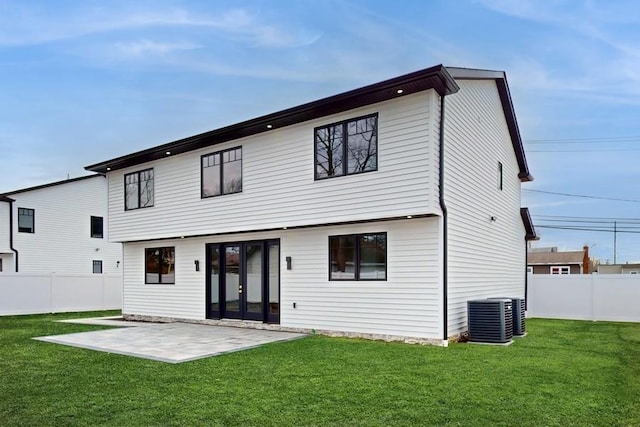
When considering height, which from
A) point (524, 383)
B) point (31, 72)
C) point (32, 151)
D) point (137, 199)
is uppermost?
point (31, 72)

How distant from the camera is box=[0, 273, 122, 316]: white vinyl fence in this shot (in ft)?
56.4

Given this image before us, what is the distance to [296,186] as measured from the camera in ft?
34.5

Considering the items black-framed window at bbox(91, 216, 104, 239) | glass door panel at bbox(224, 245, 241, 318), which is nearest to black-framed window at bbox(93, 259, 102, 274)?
black-framed window at bbox(91, 216, 104, 239)

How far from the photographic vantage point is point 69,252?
23688 mm

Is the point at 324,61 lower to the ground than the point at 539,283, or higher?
higher

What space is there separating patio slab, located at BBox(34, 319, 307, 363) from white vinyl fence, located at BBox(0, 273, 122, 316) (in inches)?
304

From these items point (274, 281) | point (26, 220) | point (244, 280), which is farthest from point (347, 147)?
point (26, 220)

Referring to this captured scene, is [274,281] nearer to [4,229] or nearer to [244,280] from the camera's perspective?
[244,280]

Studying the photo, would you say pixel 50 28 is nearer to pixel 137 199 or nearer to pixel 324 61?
pixel 137 199

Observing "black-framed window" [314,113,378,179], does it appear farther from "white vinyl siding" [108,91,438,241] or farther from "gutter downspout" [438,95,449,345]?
"gutter downspout" [438,95,449,345]

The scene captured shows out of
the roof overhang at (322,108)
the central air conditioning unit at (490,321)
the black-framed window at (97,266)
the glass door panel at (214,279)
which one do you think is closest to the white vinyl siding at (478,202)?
the central air conditioning unit at (490,321)

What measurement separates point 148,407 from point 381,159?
20.0ft

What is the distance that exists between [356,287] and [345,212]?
1.66 metres

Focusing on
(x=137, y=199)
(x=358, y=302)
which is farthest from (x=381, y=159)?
(x=137, y=199)
